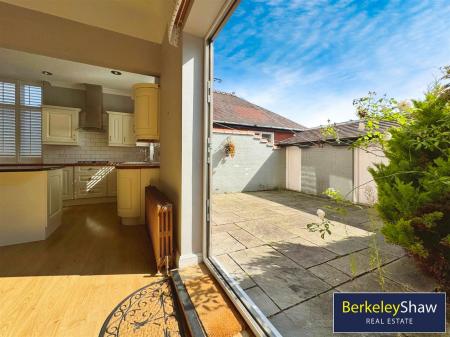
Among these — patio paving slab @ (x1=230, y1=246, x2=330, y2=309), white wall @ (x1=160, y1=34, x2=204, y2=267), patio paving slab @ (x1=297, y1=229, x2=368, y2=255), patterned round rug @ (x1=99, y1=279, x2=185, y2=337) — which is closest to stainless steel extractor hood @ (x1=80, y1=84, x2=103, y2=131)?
white wall @ (x1=160, y1=34, x2=204, y2=267)

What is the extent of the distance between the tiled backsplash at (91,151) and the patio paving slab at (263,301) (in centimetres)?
457

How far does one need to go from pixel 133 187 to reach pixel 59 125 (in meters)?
2.91

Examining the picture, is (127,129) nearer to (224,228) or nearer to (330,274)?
(224,228)

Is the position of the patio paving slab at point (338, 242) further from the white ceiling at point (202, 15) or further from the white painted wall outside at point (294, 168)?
the white painted wall outside at point (294, 168)

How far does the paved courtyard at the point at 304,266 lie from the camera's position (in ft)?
3.96

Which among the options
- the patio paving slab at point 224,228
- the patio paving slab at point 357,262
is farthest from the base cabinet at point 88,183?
the patio paving slab at point 357,262

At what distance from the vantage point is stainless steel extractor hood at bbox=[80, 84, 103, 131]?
4492mm

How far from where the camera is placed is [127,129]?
4.87 m

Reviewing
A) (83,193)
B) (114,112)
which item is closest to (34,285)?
(83,193)

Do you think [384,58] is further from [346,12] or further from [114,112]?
[114,112]

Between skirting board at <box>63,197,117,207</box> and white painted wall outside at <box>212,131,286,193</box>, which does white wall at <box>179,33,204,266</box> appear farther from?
skirting board at <box>63,197,117,207</box>

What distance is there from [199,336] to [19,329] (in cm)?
106

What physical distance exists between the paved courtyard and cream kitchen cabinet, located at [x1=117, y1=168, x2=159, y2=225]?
1.18 meters

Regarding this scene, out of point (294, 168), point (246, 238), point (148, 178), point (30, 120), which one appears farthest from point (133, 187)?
point (294, 168)
